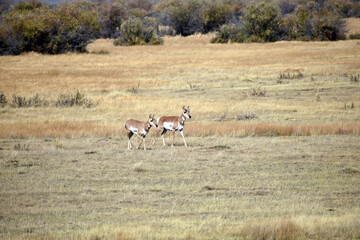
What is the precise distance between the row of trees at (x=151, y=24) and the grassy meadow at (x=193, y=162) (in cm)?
2402

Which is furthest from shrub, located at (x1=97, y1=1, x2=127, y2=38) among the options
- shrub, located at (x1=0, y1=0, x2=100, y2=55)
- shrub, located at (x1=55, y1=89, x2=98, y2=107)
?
shrub, located at (x1=55, y1=89, x2=98, y2=107)

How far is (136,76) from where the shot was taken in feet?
135

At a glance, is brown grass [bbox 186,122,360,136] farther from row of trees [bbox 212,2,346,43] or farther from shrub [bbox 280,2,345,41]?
row of trees [bbox 212,2,346,43]

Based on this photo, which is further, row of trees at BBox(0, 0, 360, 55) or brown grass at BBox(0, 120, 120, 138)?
row of trees at BBox(0, 0, 360, 55)

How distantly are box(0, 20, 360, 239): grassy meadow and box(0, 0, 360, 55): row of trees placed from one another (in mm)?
24018

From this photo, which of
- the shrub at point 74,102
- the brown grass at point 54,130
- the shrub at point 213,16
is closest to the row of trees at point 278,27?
the shrub at point 213,16

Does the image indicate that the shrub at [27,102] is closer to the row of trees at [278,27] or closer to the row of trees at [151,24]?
the row of trees at [151,24]

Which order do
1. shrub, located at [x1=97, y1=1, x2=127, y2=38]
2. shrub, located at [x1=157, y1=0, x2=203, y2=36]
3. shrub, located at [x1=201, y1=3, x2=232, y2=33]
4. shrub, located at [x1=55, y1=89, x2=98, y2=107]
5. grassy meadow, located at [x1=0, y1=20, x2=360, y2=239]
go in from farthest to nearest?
shrub, located at [x1=97, y1=1, x2=127, y2=38] → shrub, located at [x1=157, y1=0, x2=203, y2=36] → shrub, located at [x1=201, y1=3, x2=232, y2=33] → shrub, located at [x1=55, y1=89, x2=98, y2=107] → grassy meadow, located at [x1=0, y1=20, x2=360, y2=239]

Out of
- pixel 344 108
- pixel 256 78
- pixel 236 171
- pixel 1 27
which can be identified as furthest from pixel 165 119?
pixel 1 27

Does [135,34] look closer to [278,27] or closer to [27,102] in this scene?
[278,27]

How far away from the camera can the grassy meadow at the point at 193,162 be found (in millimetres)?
8930

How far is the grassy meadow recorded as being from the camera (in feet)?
29.3

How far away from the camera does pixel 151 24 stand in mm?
81375

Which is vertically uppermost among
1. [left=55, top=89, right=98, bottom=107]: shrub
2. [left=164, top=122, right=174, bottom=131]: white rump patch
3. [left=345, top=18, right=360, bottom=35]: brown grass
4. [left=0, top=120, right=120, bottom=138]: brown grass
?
[left=164, top=122, right=174, bottom=131]: white rump patch
